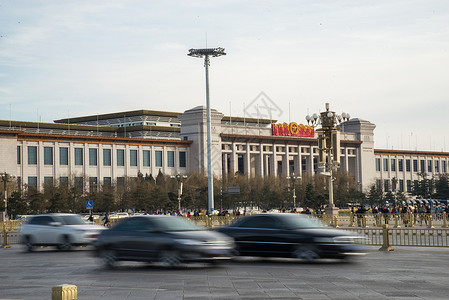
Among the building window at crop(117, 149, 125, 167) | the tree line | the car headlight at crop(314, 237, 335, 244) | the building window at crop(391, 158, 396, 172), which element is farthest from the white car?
the building window at crop(391, 158, 396, 172)

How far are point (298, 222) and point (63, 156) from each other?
3549 inches

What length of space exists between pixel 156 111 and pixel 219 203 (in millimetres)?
46704

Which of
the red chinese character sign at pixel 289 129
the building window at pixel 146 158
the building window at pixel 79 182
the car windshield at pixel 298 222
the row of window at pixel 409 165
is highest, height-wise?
the red chinese character sign at pixel 289 129

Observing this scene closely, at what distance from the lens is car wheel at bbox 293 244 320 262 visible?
61.6 feet

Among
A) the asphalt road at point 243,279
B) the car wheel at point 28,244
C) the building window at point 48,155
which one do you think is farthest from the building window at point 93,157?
the asphalt road at point 243,279

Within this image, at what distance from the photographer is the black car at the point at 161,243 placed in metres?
17.4

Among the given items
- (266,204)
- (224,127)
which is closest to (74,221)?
(266,204)

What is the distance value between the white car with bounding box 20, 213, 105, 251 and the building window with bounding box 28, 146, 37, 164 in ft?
258

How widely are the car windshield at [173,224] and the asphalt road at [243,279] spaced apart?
1.04 metres

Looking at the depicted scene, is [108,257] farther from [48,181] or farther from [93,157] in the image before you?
[93,157]

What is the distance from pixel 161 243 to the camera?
1762cm

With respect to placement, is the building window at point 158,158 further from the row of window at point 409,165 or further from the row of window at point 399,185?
the row of window at point 409,165

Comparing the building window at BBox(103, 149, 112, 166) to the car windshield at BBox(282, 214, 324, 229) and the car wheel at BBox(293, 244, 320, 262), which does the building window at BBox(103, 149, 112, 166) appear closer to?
the car windshield at BBox(282, 214, 324, 229)

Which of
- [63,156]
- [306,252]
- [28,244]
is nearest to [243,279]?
[306,252]
